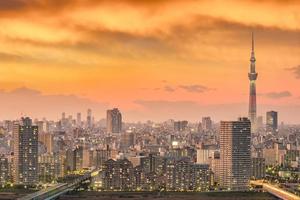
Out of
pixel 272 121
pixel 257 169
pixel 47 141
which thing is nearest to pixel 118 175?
pixel 257 169

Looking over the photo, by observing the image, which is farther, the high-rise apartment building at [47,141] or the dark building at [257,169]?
the high-rise apartment building at [47,141]

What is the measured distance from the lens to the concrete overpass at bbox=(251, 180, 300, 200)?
20.7 meters

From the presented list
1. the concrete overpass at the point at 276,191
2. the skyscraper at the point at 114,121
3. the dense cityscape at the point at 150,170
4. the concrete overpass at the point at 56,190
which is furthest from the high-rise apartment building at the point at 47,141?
the skyscraper at the point at 114,121

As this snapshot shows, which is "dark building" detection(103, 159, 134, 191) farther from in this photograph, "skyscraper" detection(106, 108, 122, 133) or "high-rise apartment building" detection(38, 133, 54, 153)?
"skyscraper" detection(106, 108, 122, 133)

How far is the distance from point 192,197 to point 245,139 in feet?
17.4

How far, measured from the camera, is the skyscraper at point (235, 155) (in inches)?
965

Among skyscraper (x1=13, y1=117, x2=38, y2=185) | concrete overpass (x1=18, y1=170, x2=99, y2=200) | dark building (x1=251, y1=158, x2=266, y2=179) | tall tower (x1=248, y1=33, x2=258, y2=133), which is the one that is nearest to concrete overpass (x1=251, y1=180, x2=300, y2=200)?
dark building (x1=251, y1=158, x2=266, y2=179)

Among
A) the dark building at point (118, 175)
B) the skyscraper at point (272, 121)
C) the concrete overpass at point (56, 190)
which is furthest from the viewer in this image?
the skyscraper at point (272, 121)

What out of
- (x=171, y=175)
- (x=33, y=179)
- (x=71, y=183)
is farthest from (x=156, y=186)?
(x=33, y=179)

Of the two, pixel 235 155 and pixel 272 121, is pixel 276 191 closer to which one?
pixel 235 155

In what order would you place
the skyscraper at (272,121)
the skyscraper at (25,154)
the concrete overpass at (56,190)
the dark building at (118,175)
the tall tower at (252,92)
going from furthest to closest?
the skyscraper at (272,121)
the tall tower at (252,92)
the skyscraper at (25,154)
the dark building at (118,175)
the concrete overpass at (56,190)

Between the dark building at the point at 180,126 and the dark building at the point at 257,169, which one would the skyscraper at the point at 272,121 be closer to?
the dark building at the point at 180,126

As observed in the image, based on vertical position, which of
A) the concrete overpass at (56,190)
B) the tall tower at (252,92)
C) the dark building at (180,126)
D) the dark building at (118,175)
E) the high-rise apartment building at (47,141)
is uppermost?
the tall tower at (252,92)

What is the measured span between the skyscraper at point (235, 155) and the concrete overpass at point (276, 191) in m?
0.53
